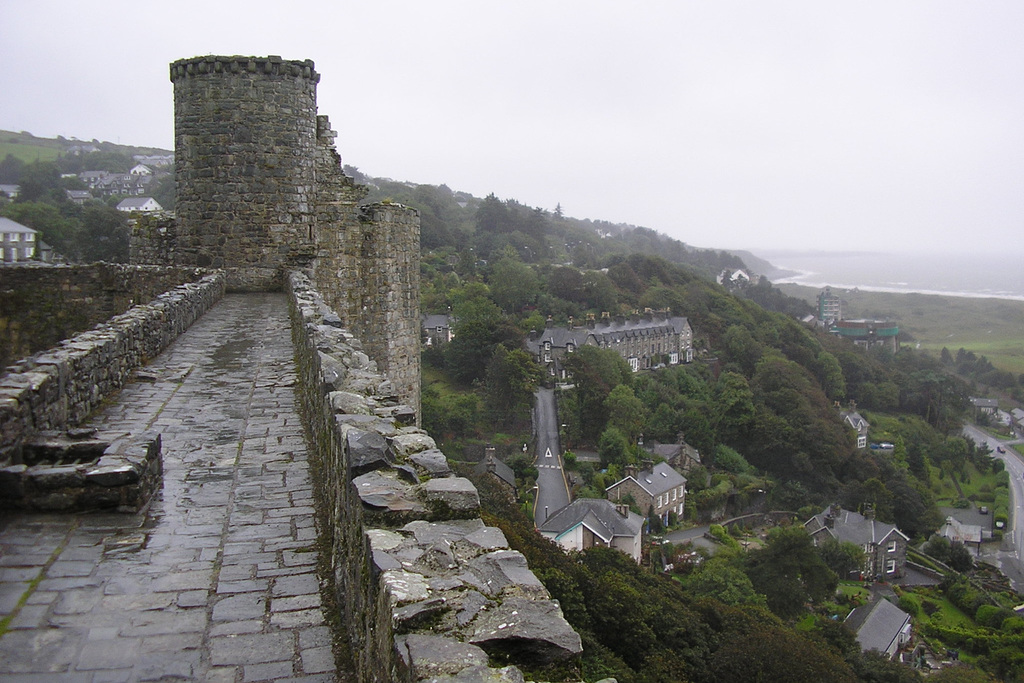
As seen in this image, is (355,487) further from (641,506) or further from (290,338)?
(641,506)

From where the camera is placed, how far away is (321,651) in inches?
105

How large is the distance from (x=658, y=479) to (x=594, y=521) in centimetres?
1117

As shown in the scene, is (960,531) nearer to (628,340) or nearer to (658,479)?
(658,479)

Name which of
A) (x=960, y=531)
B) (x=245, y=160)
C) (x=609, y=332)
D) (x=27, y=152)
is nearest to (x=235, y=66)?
(x=245, y=160)

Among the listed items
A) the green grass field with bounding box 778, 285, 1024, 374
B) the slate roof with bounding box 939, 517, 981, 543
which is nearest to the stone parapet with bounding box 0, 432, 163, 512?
the slate roof with bounding box 939, 517, 981, 543

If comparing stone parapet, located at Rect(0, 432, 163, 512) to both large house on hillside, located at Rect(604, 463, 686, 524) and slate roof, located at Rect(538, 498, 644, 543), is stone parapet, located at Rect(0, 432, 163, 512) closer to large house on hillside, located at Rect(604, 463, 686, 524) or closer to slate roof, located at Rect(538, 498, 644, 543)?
slate roof, located at Rect(538, 498, 644, 543)

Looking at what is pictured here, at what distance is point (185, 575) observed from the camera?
126 inches

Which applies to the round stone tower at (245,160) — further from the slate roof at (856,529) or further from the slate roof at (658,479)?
the slate roof at (856,529)

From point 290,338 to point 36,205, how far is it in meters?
37.5

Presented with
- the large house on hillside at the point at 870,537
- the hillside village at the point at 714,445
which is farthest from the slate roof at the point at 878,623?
the large house on hillside at the point at 870,537

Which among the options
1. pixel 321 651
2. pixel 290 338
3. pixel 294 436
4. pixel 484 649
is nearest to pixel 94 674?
pixel 321 651

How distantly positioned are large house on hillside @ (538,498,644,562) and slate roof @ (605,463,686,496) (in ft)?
17.6

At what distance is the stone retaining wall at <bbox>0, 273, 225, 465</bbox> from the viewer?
3.97m

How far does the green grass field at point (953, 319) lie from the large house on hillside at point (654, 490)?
62937 millimetres
